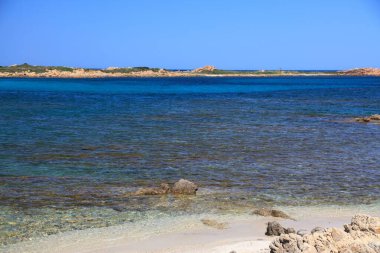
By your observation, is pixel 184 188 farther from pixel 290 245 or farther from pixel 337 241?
pixel 337 241

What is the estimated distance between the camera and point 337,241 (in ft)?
25.3

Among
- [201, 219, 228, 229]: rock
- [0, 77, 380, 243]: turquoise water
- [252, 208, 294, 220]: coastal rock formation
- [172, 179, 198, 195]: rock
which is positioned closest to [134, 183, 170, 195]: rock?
[172, 179, 198, 195]: rock

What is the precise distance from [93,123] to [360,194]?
22.1 m

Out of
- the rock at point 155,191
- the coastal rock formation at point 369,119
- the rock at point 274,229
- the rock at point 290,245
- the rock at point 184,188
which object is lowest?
the coastal rock formation at point 369,119

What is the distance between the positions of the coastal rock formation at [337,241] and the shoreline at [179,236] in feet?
3.25

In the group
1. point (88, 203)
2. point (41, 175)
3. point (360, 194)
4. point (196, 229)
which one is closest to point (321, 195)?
point (360, 194)

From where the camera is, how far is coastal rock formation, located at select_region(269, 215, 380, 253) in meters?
7.41

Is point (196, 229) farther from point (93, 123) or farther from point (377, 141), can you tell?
point (93, 123)

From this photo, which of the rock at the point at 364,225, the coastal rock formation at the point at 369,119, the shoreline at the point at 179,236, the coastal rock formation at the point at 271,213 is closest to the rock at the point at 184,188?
the shoreline at the point at 179,236

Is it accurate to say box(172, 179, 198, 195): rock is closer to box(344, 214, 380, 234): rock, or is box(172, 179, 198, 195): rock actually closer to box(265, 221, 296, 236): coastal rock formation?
box(265, 221, 296, 236): coastal rock formation

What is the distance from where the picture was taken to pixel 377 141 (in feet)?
81.6

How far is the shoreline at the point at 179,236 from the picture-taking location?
9242 millimetres

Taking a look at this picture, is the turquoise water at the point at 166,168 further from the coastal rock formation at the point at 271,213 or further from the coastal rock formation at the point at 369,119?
the coastal rock formation at the point at 369,119

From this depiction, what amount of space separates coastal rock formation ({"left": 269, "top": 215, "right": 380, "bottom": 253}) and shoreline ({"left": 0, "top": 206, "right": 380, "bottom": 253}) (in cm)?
99
